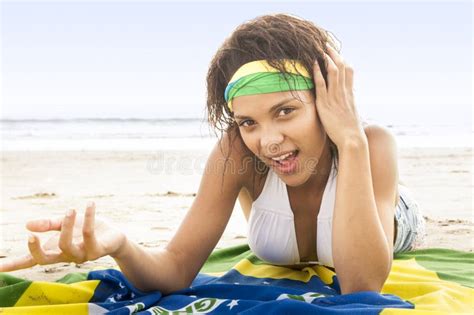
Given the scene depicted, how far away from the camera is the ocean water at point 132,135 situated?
15820 mm

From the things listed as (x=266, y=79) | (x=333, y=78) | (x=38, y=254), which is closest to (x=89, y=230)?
(x=38, y=254)

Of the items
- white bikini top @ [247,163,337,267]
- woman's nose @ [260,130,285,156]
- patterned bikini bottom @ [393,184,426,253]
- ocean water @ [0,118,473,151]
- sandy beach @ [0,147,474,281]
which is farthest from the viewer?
ocean water @ [0,118,473,151]

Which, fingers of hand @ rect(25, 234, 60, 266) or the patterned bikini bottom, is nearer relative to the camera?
fingers of hand @ rect(25, 234, 60, 266)

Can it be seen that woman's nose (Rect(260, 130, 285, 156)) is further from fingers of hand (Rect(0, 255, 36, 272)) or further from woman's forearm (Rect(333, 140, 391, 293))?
fingers of hand (Rect(0, 255, 36, 272))

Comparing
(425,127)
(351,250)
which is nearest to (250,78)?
(351,250)

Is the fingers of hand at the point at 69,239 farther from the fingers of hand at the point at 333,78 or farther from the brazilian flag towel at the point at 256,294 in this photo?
the fingers of hand at the point at 333,78

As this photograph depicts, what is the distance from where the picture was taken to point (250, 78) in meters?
2.67

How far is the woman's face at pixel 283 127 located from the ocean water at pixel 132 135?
1028 cm

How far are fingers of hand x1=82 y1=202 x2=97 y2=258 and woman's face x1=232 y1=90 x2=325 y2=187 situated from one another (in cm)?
85

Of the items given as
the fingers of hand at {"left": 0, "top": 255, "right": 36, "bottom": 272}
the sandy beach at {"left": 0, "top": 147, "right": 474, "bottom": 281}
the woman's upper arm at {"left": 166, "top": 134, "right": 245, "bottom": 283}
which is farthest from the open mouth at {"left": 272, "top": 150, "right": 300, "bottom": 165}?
the sandy beach at {"left": 0, "top": 147, "right": 474, "bottom": 281}

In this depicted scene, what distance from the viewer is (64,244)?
6.95 feet

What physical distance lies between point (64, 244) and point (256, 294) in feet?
3.32

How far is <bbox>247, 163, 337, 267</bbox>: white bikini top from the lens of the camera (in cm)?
297

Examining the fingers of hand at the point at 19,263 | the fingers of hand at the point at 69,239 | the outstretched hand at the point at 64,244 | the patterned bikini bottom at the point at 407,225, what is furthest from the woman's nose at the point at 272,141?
the patterned bikini bottom at the point at 407,225
